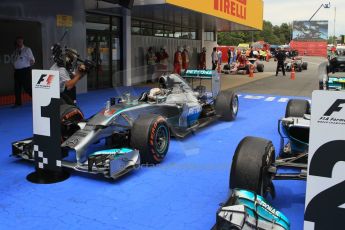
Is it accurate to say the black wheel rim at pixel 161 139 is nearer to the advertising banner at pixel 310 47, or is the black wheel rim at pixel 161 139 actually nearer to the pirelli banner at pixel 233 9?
the pirelli banner at pixel 233 9

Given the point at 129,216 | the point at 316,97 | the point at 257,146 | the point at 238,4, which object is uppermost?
the point at 238,4

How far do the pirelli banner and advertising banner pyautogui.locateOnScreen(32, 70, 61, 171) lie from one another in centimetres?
769

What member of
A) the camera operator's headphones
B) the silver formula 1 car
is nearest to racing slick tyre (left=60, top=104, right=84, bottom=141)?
the silver formula 1 car

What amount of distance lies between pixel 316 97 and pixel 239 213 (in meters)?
1.02

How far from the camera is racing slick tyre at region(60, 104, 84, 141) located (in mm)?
5500

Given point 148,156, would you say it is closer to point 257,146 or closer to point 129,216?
point 129,216

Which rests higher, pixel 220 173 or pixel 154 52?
pixel 154 52

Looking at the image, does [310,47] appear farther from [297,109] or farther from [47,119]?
[47,119]

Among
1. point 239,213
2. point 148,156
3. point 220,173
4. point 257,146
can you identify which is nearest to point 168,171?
point 148,156

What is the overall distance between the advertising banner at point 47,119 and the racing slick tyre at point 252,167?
6.85ft

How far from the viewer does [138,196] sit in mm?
4293

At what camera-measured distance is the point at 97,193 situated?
435 centimetres

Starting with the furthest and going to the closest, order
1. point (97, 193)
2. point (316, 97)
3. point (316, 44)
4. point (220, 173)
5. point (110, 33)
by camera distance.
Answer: point (316, 44)
point (110, 33)
point (220, 173)
point (97, 193)
point (316, 97)

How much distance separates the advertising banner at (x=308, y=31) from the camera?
6600 centimetres
